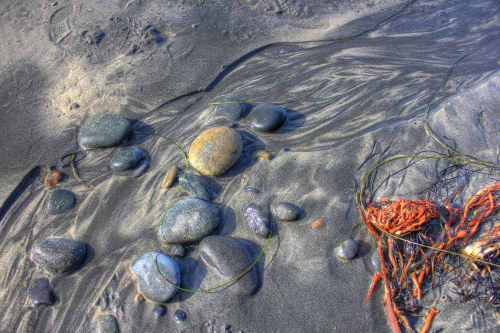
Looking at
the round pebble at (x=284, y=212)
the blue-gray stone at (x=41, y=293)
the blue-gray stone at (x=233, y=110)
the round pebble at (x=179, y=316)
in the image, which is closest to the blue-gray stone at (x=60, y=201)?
the blue-gray stone at (x=41, y=293)

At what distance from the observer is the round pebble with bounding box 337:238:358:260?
260 centimetres

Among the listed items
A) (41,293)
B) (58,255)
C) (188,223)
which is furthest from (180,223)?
(41,293)

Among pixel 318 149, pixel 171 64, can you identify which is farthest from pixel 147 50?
pixel 318 149

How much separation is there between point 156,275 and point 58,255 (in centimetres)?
93

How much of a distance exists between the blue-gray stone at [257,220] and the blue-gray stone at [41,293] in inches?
72.4

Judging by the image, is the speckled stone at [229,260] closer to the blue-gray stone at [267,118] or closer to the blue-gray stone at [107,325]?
the blue-gray stone at [107,325]

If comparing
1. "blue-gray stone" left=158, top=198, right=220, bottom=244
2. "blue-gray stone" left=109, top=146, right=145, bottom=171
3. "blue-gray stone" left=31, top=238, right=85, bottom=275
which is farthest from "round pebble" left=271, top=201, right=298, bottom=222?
"blue-gray stone" left=31, top=238, right=85, bottom=275

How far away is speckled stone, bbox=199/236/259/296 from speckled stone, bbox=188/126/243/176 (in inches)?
30.1

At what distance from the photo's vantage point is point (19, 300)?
2502 millimetres

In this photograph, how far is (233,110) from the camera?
141 inches

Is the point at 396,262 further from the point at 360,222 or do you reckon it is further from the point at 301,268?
the point at 301,268

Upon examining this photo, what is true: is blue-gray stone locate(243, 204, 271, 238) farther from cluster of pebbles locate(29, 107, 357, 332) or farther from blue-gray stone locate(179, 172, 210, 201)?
blue-gray stone locate(179, 172, 210, 201)

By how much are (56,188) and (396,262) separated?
3526 millimetres

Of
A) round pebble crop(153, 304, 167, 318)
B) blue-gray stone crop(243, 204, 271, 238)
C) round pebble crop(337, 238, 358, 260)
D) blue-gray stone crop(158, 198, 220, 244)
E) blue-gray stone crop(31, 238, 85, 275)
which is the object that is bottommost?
round pebble crop(337, 238, 358, 260)
